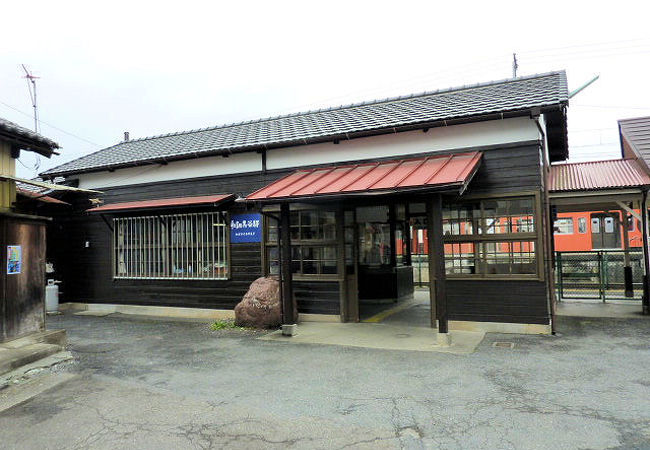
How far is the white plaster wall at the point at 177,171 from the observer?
10273 millimetres

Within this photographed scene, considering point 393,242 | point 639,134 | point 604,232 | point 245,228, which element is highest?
point 639,134

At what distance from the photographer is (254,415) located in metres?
4.47

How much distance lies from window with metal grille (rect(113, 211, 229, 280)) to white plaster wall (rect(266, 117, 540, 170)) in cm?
215

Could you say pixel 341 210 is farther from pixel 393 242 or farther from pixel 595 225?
pixel 595 225

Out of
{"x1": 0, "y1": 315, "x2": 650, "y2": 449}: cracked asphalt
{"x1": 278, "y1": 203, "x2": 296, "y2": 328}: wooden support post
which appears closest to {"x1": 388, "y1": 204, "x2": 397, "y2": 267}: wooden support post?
{"x1": 278, "y1": 203, "x2": 296, "y2": 328}: wooden support post

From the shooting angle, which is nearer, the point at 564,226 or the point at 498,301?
the point at 498,301

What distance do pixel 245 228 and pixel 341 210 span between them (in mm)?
2352

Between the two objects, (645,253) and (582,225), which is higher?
(582,225)

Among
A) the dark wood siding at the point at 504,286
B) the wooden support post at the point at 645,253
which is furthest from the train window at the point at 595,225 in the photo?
the dark wood siding at the point at 504,286

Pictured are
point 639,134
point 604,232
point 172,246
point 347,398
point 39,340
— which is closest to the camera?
point 347,398

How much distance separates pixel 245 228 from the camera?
10.1 m

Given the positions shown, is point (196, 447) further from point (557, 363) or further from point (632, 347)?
point (632, 347)

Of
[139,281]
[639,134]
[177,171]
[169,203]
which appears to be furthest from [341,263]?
[639,134]

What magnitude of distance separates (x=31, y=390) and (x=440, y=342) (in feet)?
18.1
